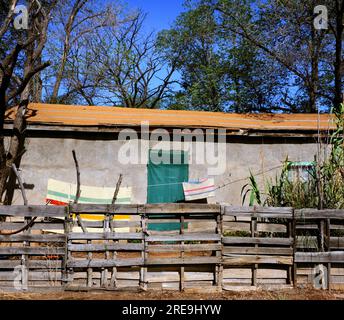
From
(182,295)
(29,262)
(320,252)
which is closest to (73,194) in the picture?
(29,262)

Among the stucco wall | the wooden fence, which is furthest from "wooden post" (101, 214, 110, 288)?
the stucco wall

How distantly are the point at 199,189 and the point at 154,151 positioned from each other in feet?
5.16

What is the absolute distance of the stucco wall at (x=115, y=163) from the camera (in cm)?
1017

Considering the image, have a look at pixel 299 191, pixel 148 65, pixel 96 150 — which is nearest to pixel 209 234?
pixel 299 191

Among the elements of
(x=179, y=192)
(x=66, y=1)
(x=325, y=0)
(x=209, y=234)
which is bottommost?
(x=209, y=234)

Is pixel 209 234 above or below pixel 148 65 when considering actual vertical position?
below

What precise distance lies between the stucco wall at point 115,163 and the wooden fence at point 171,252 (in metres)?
3.89

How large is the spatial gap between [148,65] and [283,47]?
11233 millimetres

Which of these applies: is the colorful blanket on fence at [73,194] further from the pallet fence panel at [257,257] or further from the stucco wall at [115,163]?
the pallet fence panel at [257,257]

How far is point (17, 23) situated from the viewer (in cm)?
1363

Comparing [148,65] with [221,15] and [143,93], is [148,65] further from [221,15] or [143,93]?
[221,15]

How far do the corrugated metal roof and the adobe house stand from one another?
0.09ft

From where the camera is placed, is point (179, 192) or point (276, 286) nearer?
point (276, 286)
